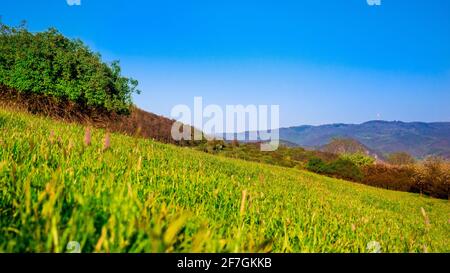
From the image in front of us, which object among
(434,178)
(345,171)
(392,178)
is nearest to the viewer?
(434,178)

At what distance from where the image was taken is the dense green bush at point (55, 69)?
90.2 feet

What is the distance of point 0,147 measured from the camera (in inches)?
156

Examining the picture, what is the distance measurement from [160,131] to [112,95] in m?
19.3

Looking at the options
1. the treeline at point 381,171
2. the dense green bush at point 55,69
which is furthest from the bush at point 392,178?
the dense green bush at point 55,69

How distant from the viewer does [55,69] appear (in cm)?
2825

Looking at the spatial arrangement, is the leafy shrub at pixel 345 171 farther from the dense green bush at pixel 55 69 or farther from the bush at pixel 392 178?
the dense green bush at pixel 55 69

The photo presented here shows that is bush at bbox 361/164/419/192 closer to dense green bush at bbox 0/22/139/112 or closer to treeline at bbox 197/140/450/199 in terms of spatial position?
treeline at bbox 197/140/450/199

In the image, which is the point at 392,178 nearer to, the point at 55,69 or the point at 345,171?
the point at 345,171

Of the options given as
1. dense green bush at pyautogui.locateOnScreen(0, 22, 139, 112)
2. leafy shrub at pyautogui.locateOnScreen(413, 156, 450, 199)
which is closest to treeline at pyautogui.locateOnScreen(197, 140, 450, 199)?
leafy shrub at pyautogui.locateOnScreen(413, 156, 450, 199)

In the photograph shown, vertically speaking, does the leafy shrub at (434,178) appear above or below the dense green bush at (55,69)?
below

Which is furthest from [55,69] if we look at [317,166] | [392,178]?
[392,178]

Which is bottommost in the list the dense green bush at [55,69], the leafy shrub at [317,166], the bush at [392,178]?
the bush at [392,178]

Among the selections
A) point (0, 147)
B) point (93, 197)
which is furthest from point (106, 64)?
point (93, 197)
